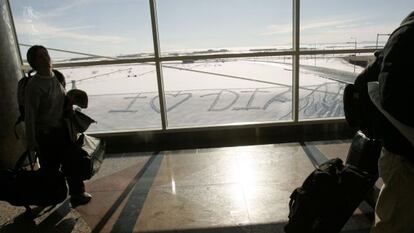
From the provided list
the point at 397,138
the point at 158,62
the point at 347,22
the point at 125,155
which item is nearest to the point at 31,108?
the point at 125,155

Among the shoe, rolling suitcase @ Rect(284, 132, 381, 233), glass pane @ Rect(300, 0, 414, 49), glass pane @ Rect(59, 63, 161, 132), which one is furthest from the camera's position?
glass pane @ Rect(59, 63, 161, 132)

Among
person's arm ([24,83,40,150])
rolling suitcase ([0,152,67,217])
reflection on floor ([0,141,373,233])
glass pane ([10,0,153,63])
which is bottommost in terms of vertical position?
reflection on floor ([0,141,373,233])

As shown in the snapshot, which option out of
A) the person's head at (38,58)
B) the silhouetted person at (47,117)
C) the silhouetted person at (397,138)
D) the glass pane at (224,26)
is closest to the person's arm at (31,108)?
the silhouetted person at (47,117)

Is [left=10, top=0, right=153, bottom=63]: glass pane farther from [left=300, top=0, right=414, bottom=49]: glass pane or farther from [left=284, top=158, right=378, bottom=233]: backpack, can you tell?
[left=284, top=158, right=378, bottom=233]: backpack

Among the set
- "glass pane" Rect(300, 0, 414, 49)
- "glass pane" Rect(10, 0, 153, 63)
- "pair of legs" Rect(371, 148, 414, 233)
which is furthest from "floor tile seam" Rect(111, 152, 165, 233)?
"glass pane" Rect(300, 0, 414, 49)

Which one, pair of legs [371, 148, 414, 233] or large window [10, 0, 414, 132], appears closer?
pair of legs [371, 148, 414, 233]

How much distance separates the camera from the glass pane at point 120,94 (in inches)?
194

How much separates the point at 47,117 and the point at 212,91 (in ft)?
9.72

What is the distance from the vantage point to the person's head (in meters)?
2.82

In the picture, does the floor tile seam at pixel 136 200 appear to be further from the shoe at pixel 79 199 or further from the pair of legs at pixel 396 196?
the pair of legs at pixel 396 196

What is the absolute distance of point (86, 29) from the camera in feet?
15.9

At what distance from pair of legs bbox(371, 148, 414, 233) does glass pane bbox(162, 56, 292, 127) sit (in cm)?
349

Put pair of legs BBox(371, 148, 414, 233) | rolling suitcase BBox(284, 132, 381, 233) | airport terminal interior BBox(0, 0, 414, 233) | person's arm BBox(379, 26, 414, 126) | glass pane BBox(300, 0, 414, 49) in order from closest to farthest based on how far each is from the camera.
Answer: person's arm BBox(379, 26, 414, 126) → pair of legs BBox(371, 148, 414, 233) → rolling suitcase BBox(284, 132, 381, 233) → airport terminal interior BBox(0, 0, 414, 233) → glass pane BBox(300, 0, 414, 49)

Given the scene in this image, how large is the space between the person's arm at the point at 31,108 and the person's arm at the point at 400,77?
106 inches
